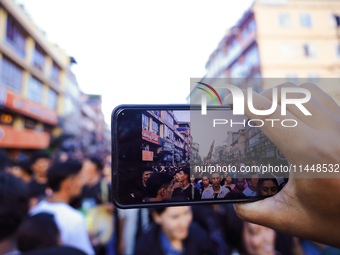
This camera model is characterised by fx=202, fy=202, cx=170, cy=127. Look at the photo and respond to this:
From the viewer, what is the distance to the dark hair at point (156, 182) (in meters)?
0.90

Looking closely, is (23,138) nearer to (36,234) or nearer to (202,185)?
(36,234)

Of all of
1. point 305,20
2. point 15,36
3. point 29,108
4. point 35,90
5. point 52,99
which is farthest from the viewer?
point 52,99

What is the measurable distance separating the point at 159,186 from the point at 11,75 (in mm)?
15842

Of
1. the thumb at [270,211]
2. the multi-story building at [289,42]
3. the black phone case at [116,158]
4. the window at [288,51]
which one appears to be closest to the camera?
the thumb at [270,211]

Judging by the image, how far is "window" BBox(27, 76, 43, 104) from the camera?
1484 cm

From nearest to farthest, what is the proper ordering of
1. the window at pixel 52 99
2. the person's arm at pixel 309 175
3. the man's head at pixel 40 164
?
the person's arm at pixel 309 175 → the man's head at pixel 40 164 → the window at pixel 52 99

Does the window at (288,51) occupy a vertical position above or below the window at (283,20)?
below

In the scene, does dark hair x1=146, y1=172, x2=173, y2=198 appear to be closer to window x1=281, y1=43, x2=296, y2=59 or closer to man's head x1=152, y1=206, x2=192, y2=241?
man's head x1=152, y1=206, x2=192, y2=241

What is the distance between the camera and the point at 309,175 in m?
0.66

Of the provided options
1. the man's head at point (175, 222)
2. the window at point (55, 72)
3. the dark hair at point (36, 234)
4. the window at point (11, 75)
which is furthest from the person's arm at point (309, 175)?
the window at point (55, 72)

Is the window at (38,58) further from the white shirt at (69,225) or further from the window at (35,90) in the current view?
the white shirt at (69,225)

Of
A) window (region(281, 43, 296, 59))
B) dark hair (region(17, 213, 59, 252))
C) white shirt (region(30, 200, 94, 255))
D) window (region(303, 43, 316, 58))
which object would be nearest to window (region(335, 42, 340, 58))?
window (region(303, 43, 316, 58))

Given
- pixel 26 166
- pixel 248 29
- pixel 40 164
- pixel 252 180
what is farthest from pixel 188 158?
pixel 248 29

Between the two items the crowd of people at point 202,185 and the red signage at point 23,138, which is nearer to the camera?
the crowd of people at point 202,185
